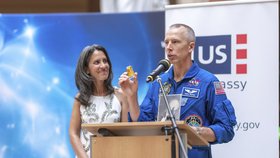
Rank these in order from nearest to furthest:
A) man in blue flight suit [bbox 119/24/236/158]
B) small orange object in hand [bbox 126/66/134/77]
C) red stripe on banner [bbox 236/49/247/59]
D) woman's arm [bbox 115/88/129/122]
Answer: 1. small orange object in hand [bbox 126/66/134/77]
2. man in blue flight suit [bbox 119/24/236/158]
3. woman's arm [bbox 115/88/129/122]
4. red stripe on banner [bbox 236/49/247/59]

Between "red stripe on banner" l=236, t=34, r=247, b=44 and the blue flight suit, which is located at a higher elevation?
"red stripe on banner" l=236, t=34, r=247, b=44

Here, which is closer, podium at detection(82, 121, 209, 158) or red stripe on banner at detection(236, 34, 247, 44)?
podium at detection(82, 121, 209, 158)

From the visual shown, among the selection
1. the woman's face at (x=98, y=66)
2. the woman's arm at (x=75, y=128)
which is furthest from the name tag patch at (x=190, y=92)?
the woman's arm at (x=75, y=128)

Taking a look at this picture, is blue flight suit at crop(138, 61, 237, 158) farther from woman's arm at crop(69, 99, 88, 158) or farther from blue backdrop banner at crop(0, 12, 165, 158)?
blue backdrop banner at crop(0, 12, 165, 158)

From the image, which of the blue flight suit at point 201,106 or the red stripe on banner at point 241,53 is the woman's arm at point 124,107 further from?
the red stripe on banner at point 241,53

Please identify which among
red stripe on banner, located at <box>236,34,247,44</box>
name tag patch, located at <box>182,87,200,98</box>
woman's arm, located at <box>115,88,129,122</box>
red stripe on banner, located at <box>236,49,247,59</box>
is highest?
red stripe on banner, located at <box>236,34,247,44</box>

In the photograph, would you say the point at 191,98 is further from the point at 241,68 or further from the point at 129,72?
the point at 241,68

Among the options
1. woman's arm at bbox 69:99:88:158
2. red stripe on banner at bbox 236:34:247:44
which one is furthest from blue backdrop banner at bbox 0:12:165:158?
woman's arm at bbox 69:99:88:158

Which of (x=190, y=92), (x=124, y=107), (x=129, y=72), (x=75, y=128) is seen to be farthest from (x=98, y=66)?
(x=129, y=72)

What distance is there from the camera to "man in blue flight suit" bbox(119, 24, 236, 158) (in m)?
4.82

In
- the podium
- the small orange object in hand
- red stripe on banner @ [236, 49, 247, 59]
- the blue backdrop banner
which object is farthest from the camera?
the blue backdrop banner

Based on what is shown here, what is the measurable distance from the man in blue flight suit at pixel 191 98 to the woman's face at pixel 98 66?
60cm

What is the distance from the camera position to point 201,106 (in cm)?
488

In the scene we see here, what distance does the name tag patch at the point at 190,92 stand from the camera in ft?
16.0
